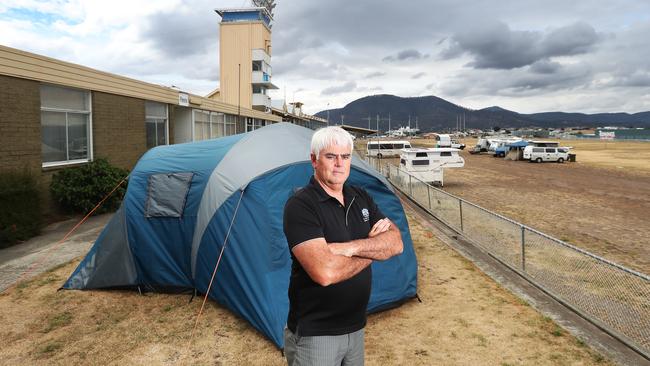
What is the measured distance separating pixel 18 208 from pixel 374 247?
1039 centimetres

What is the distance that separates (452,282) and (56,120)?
12.2m

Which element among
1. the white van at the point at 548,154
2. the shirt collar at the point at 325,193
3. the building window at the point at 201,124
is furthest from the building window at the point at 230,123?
the shirt collar at the point at 325,193

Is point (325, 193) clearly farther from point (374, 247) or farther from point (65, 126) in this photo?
point (65, 126)

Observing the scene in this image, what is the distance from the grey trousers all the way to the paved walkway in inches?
260

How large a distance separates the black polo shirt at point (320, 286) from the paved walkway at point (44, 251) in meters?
6.71

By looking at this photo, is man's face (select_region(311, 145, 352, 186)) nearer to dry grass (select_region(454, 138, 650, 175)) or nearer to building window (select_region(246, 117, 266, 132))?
building window (select_region(246, 117, 266, 132))

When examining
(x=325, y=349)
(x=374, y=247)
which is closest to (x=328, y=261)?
(x=374, y=247)

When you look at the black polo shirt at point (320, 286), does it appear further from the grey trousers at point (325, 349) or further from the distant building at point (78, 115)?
the distant building at point (78, 115)

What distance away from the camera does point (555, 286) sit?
7039 millimetres

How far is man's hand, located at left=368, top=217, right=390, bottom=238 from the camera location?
267cm

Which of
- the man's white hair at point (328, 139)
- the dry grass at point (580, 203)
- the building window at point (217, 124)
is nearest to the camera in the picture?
the man's white hair at point (328, 139)

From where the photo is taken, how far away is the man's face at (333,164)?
8.23ft

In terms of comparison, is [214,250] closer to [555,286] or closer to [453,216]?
[555,286]

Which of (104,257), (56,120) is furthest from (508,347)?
(56,120)
